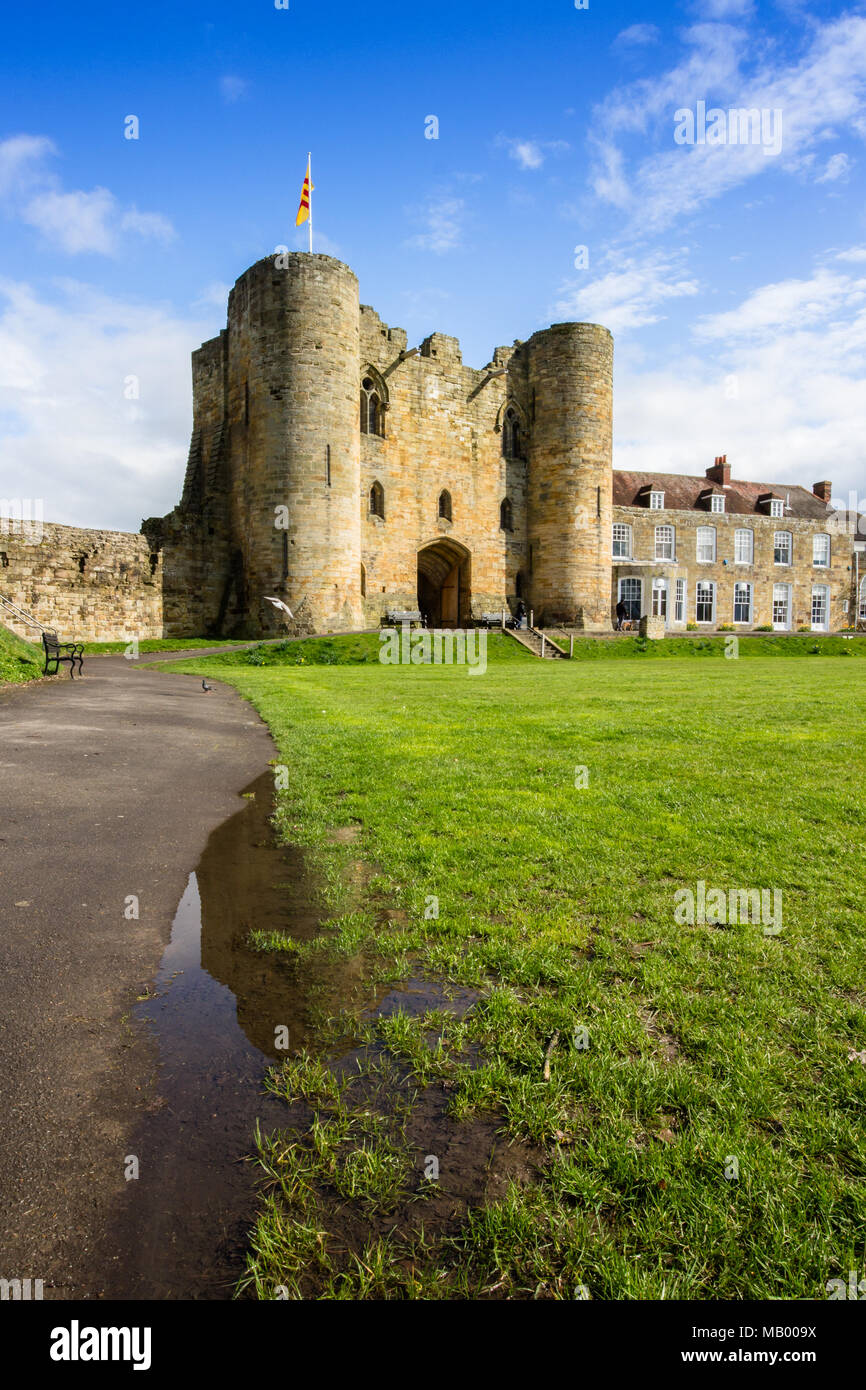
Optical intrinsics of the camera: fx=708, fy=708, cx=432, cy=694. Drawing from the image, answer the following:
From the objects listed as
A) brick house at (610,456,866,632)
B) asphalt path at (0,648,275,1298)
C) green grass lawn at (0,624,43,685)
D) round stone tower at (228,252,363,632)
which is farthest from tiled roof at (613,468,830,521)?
asphalt path at (0,648,275,1298)

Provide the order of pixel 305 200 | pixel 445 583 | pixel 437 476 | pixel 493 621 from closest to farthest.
→ 1. pixel 305 200
2. pixel 493 621
3. pixel 437 476
4. pixel 445 583

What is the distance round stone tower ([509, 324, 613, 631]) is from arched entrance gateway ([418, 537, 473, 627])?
14.7ft

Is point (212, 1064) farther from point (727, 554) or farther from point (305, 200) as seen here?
point (727, 554)

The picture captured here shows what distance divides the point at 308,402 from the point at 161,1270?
110ft

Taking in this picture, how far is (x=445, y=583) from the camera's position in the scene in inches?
1710

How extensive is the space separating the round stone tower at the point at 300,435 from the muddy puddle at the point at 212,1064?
28.3 m

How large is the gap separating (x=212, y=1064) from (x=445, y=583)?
41.4 m

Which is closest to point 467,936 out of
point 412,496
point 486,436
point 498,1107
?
point 498,1107

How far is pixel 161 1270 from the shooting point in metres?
2.03

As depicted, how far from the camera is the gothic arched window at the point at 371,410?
36.9m

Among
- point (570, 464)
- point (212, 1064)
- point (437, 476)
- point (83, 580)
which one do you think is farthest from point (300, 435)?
point (212, 1064)

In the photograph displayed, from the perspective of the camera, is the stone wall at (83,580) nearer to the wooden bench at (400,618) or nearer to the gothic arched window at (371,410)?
the wooden bench at (400,618)

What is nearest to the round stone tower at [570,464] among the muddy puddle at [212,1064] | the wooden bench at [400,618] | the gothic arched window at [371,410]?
the gothic arched window at [371,410]
